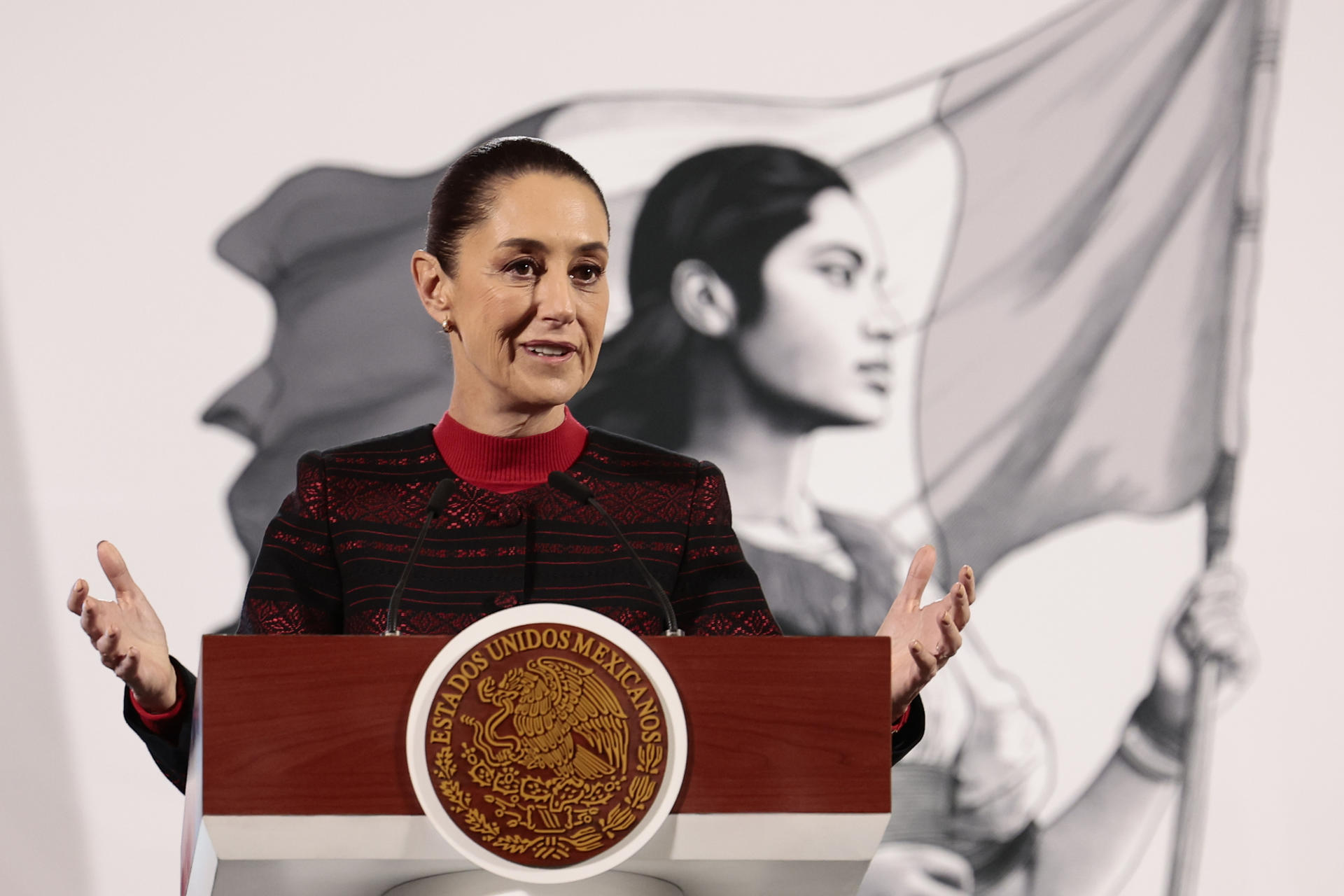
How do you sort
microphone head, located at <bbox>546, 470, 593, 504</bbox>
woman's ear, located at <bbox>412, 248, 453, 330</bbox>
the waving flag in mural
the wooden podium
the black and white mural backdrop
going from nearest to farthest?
the wooden podium < microphone head, located at <bbox>546, 470, 593, 504</bbox> < woman's ear, located at <bbox>412, 248, 453, 330</bbox> < the black and white mural backdrop < the waving flag in mural

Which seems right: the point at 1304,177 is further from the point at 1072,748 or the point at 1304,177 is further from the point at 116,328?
the point at 116,328

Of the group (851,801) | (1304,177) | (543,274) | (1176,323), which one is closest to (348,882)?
(851,801)

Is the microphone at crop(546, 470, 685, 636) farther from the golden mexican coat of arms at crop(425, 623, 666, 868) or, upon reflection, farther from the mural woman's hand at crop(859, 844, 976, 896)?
the mural woman's hand at crop(859, 844, 976, 896)

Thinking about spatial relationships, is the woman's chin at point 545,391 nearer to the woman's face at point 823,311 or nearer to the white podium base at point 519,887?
the white podium base at point 519,887

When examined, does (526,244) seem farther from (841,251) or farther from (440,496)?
(841,251)

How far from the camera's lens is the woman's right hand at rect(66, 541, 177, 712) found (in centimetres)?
124

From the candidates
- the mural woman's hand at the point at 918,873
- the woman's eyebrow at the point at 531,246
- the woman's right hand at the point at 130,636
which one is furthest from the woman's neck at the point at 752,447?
the woman's right hand at the point at 130,636

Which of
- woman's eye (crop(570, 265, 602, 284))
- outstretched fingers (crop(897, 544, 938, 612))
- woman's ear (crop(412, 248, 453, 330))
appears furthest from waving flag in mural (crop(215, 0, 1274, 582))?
outstretched fingers (crop(897, 544, 938, 612))

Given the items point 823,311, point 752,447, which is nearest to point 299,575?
point 752,447

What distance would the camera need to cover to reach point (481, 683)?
1057mm

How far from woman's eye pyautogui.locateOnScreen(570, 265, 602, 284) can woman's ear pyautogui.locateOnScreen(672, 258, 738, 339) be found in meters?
1.27

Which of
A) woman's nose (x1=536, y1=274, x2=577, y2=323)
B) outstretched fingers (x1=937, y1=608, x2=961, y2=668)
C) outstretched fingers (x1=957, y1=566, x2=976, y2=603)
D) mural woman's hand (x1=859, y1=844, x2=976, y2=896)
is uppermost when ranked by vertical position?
woman's nose (x1=536, y1=274, x2=577, y2=323)

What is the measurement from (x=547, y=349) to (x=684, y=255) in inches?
53.2

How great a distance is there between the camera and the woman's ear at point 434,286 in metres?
1.66
